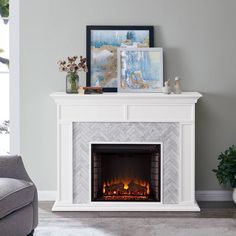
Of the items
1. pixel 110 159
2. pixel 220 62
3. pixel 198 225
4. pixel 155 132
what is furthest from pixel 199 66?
pixel 198 225

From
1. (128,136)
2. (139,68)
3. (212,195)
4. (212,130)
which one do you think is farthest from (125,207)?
(139,68)

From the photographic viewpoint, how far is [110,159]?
18.0 ft

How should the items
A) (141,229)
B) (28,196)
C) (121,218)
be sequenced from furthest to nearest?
1. (121,218)
2. (141,229)
3. (28,196)

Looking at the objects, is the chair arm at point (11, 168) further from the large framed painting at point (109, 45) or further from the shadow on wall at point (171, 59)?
the shadow on wall at point (171, 59)

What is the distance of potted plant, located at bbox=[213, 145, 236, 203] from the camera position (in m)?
5.39

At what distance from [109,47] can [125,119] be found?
719 mm

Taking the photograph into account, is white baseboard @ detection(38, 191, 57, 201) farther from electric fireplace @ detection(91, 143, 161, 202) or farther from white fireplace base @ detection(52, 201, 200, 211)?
electric fireplace @ detection(91, 143, 161, 202)

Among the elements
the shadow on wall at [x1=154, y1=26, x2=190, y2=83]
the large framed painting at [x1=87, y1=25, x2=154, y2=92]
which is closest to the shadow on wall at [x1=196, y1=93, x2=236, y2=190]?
the shadow on wall at [x1=154, y1=26, x2=190, y2=83]

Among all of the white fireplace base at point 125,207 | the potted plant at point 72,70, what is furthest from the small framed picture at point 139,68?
the white fireplace base at point 125,207

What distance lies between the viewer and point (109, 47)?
5512 mm

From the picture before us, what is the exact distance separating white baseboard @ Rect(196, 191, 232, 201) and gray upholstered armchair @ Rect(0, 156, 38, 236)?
1.91m

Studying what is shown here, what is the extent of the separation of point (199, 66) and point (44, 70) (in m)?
1.38

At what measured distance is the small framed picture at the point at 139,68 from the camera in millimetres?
5449

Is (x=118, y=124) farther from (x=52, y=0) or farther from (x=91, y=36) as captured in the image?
(x=52, y=0)
